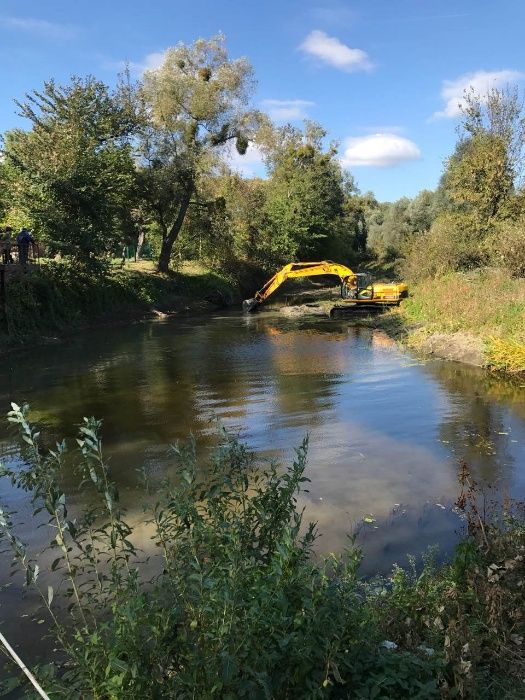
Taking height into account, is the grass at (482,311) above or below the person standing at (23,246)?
below

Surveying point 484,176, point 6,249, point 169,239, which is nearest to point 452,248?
point 484,176

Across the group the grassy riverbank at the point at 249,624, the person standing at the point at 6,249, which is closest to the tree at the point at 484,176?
the person standing at the point at 6,249

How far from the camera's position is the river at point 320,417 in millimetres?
6156

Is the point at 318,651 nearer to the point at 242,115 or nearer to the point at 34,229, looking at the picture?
the point at 34,229

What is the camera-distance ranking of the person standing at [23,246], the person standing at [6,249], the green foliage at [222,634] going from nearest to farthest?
the green foliage at [222,634] → the person standing at [6,249] → the person standing at [23,246]

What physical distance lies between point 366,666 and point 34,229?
23.3 m

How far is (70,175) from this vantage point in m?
22.9

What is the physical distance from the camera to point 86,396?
12211 mm

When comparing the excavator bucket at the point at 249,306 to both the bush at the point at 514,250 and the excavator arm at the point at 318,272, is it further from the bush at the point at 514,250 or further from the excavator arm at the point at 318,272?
the bush at the point at 514,250

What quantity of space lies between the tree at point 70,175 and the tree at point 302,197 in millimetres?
17564

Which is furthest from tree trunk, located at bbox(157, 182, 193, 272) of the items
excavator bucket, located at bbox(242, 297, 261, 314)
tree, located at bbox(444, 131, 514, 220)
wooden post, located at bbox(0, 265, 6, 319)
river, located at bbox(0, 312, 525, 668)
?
tree, located at bbox(444, 131, 514, 220)

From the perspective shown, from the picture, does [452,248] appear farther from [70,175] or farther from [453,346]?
[70,175]

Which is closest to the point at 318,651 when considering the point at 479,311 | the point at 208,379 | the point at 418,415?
the point at 418,415

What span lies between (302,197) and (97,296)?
24.0 m
